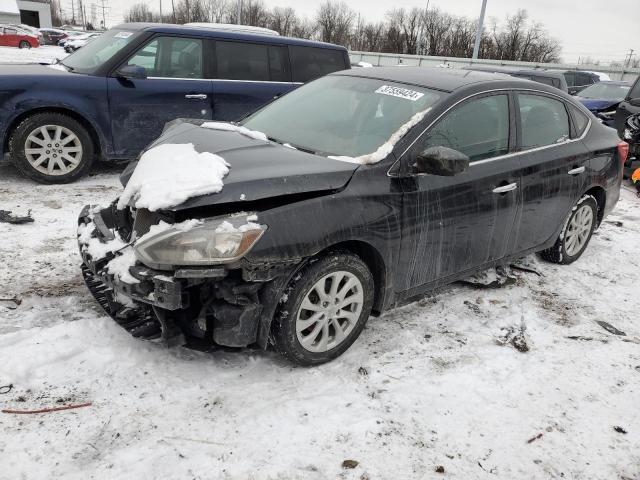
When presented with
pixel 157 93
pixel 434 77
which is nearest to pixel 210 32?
pixel 157 93

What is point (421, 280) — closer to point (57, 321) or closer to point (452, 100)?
point (452, 100)

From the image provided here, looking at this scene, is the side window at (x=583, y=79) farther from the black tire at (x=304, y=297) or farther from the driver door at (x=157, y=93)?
the black tire at (x=304, y=297)

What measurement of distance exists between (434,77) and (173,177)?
2.03 m

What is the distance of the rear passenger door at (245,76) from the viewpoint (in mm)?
6559

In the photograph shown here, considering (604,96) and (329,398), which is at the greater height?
(604,96)

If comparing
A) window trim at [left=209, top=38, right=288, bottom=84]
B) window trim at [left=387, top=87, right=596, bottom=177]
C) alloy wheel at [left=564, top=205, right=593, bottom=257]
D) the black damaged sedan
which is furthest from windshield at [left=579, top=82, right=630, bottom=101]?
the black damaged sedan

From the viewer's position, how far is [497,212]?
3.73 meters

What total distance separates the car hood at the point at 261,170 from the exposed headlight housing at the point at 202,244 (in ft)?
0.45

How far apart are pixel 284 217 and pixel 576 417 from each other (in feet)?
6.31

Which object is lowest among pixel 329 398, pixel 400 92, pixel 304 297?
pixel 329 398

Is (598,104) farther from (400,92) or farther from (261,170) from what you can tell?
(261,170)

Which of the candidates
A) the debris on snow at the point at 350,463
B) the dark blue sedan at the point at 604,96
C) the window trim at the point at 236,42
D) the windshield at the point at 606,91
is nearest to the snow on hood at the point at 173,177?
the debris on snow at the point at 350,463

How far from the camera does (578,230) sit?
4.89m

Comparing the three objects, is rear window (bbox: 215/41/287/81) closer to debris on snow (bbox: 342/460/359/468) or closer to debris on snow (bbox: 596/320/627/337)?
debris on snow (bbox: 596/320/627/337)
